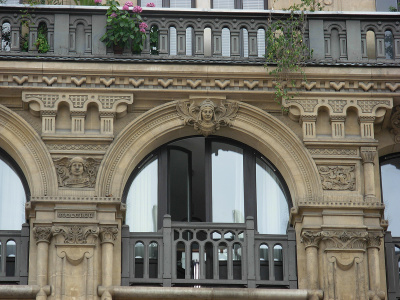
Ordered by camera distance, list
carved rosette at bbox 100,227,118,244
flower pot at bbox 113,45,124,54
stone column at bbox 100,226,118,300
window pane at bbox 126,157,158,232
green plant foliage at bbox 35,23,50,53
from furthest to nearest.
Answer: flower pot at bbox 113,45,124,54 < green plant foliage at bbox 35,23,50,53 < window pane at bbox 126,157,158,232 < carved rosette at bbox 100,227,118,244 < stone column at bbox 100,226,118,300

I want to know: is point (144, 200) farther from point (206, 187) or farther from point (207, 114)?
point (207, 114)

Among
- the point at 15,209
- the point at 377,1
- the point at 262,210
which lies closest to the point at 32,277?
the point at 15,209

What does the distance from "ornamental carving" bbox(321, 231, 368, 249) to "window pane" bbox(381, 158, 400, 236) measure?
60.4 inches

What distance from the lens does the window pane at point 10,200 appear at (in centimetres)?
2739

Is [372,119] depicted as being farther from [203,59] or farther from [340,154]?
[203,59]

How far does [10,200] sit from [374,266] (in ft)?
22.3

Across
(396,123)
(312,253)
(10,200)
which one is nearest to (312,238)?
(312,253)

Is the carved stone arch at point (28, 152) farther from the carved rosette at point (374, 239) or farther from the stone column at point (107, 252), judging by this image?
the carved rosette at point (374, 239)

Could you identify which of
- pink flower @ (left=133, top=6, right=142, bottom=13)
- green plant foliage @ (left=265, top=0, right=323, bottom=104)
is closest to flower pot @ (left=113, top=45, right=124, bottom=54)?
pink flower @ (left=133, top=6, right=142, bottom=13)

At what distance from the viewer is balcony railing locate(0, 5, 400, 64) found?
27.8 m

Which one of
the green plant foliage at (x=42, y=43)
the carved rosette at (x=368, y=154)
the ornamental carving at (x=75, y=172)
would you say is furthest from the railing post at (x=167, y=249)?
the green plant foliage at (x=42, y=43)

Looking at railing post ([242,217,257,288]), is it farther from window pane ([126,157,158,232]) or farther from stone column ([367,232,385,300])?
stone column ([367,232,385,300])

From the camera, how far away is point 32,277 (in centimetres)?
2645

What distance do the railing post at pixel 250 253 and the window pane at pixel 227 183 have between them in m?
0.45
